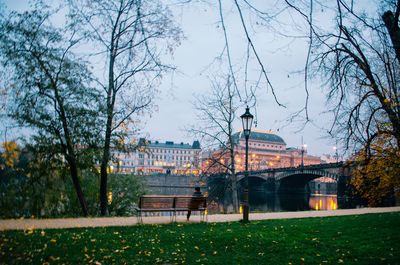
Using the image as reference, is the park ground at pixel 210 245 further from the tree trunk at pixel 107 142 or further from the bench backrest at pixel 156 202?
the tree trunk at pixel 107 142

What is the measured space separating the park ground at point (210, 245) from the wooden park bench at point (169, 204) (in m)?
1.32

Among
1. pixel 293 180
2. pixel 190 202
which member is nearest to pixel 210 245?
pixel 190 202

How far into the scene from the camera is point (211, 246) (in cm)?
649

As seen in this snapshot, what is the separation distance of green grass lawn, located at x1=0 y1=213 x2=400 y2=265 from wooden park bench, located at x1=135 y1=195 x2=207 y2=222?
1431 millimetres

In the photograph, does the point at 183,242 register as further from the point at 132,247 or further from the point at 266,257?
the point at 266,257

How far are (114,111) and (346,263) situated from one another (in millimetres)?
9673

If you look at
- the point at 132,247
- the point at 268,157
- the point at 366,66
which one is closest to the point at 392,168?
the point at 366,66

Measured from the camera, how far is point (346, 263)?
5328 mm

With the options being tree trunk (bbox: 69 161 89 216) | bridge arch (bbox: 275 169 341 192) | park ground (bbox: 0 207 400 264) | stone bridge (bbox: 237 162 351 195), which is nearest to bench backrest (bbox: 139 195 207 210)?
park ground (bbox: 0 207 400 264)

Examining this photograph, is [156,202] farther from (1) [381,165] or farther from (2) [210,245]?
(1) [381,165]

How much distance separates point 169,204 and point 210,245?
4.28 meters

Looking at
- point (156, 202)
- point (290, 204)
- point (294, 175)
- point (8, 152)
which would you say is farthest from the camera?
point (294, 175)

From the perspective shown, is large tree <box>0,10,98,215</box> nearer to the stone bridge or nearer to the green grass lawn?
the green grass lawn

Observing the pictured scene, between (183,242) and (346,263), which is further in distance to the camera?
(183,242)
